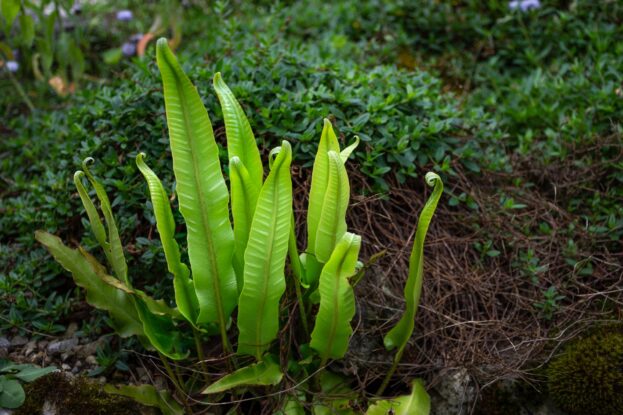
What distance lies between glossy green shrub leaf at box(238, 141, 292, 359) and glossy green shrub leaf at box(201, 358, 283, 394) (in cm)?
10

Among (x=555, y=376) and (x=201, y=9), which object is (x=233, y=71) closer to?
(x=555, y=376)

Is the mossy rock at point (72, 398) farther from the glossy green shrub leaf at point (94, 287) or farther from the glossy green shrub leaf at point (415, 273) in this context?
the glossy green shrub leaf at point (415, 273)

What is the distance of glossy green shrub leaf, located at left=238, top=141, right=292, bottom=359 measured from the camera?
1.59 m

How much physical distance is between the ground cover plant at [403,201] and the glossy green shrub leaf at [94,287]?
12 cm

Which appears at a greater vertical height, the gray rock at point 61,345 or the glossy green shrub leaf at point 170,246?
the glossy green shrub leaf at point 170,246

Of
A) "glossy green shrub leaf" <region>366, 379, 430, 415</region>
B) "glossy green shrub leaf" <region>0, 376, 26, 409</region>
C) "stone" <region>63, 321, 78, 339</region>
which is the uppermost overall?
"glossy green shrub leaf" <region>0, 376, 26, 409</region>

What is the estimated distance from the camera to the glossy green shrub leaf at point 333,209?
1609 millimetres

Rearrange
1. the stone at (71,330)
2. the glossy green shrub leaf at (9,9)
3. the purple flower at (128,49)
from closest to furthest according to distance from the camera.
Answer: the stone at (71,330) < the glossy green shrub leaf at (9,9) < the purple flower at (128,49)

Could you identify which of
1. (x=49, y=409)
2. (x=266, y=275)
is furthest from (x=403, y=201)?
(x=49, y=409)

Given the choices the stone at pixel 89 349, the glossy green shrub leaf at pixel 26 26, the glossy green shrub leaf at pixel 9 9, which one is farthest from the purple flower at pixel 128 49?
the stone at pixel 89 349

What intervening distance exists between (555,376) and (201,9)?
3331 mm

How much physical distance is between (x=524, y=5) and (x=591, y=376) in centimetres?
232

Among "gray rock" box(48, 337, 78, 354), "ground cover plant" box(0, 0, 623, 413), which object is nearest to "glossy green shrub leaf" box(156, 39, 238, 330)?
"ground cover plant" box(0, 0, 623, 413)

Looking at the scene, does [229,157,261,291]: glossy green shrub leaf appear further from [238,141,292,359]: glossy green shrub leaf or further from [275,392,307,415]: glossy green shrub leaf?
[275,392,307,415]: glossy green shrub leaf
